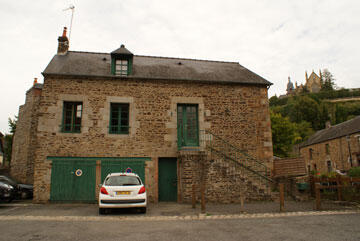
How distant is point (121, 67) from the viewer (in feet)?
38.4

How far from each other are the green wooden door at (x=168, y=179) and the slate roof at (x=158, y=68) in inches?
153

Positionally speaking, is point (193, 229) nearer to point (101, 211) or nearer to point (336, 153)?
point (101, 211)

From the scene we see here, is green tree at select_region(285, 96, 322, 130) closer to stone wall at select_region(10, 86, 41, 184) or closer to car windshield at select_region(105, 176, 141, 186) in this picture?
stone wall at select_region(10, 86, 41, 184)

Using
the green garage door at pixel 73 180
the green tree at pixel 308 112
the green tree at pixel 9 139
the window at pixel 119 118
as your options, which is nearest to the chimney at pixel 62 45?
the window at pixel 119 118

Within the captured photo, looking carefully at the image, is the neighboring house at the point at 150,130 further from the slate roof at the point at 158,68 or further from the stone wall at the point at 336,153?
the stone wall at the point at 336,153

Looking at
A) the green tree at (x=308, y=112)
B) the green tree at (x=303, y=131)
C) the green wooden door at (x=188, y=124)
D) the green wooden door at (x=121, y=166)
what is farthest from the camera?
the green tree at (x=308, y=112)

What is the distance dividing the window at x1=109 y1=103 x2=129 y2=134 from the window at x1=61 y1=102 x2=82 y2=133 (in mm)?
1386

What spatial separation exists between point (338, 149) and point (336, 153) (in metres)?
0.60

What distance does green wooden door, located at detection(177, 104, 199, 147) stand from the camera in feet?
36.9

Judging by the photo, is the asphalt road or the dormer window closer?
the asphalt road

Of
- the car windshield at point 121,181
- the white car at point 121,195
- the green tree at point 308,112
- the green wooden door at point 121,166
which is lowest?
the white car at point 121,195

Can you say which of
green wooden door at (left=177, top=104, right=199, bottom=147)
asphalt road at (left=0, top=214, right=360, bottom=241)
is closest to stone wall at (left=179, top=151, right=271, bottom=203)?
green wooden door at (left=177, top=104, right=199, bottom=147)

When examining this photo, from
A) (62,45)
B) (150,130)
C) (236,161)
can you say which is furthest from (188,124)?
(62,45)

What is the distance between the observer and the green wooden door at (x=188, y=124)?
36.9 feet
